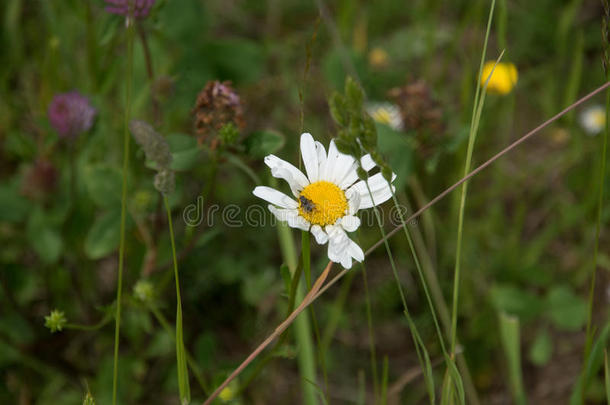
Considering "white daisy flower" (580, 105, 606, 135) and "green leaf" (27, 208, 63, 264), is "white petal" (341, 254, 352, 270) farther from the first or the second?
"white daisy flower" (580, 105, 606, 135)

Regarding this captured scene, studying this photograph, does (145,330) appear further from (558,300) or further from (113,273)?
(558,300)

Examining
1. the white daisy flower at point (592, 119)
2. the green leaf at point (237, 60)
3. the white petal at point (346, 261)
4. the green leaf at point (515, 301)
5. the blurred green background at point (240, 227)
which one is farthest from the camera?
the white daisy flower at point (592, 119)

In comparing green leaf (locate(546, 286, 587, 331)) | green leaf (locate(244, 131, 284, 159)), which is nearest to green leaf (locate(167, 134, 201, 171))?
green leaf (locate(244, 131, 284, 159))

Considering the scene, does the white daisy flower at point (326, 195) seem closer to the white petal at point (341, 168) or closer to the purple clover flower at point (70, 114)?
the white petal at point (341, 168)

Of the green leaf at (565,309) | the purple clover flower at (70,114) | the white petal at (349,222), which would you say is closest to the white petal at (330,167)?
the white petal at (349,222)

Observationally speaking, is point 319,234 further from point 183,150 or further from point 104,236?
point 104,236

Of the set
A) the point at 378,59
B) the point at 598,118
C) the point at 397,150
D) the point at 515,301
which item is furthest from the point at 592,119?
the point at 397,150
